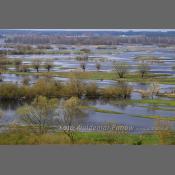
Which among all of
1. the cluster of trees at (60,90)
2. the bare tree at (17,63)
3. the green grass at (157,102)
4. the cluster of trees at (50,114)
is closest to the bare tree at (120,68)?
the cluster of trees at (60,90)

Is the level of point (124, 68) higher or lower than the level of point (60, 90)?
higher

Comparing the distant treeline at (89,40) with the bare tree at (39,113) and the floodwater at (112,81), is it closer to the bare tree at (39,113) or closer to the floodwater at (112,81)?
the floodwater at (112,81)

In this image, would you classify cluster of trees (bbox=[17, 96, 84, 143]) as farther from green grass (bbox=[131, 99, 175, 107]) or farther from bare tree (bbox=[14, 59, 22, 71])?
green grass (bbox=[131, 99, 175, 107])

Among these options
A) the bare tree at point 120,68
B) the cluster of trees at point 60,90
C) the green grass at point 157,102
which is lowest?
the green grass at point 157,102

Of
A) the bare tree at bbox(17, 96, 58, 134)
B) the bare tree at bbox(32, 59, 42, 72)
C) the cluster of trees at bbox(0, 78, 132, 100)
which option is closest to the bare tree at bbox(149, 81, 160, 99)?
the cluster of trees at bbox(0, 78, 132, 100)

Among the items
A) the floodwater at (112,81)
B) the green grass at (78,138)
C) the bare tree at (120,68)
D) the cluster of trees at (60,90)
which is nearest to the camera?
the green grass at (78,138)

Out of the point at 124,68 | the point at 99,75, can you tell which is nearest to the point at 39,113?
the point at 99,75

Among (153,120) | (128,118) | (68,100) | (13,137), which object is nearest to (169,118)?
(153,120)

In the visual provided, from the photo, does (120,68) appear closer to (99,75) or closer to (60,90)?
(99,75)
